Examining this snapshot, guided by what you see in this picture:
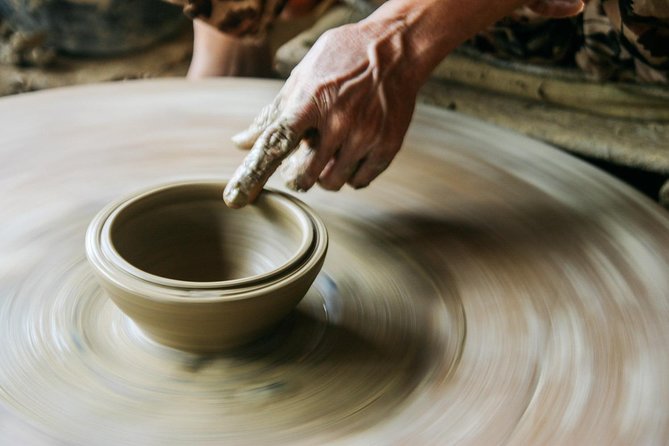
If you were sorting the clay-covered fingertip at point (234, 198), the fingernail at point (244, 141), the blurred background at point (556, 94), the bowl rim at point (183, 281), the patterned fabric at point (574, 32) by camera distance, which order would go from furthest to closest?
the blurred background at point (556, 94) < the patterned fabric at point (574, 32) < the fingernail at point (244, 141) < the clay-covered fingertip at point (234, 198) < the bowl rim at point (183, 281)

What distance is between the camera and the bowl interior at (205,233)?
1067mm

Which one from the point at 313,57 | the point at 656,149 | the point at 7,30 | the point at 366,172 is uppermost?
the point at 313,57

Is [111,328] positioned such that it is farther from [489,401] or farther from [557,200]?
[557,200]

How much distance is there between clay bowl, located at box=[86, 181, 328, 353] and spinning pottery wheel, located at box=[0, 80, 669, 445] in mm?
67

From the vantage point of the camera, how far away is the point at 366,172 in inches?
48.5

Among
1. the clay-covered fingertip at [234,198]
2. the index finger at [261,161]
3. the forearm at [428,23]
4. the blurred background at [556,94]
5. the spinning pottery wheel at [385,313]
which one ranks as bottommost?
the blurred background at [556,94]

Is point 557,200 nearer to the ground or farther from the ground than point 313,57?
nearer to the ground

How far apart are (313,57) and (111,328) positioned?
50cm

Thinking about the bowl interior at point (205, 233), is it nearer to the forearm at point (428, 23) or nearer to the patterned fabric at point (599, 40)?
the forearm at point (428, 23)

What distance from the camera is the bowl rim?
2.94 ft

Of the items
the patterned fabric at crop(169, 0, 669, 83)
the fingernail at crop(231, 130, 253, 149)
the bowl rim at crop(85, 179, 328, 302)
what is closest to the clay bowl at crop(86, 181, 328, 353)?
the bowl rim at crop(85, 179, 328, 302)

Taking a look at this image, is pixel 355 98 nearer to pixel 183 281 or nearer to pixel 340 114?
pixel 340 114

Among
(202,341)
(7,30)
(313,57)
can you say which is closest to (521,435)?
(202,341)

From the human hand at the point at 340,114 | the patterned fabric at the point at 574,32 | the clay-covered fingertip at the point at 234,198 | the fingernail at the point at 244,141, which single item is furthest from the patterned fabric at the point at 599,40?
the clay-covered fingertip at the point at 234,198
